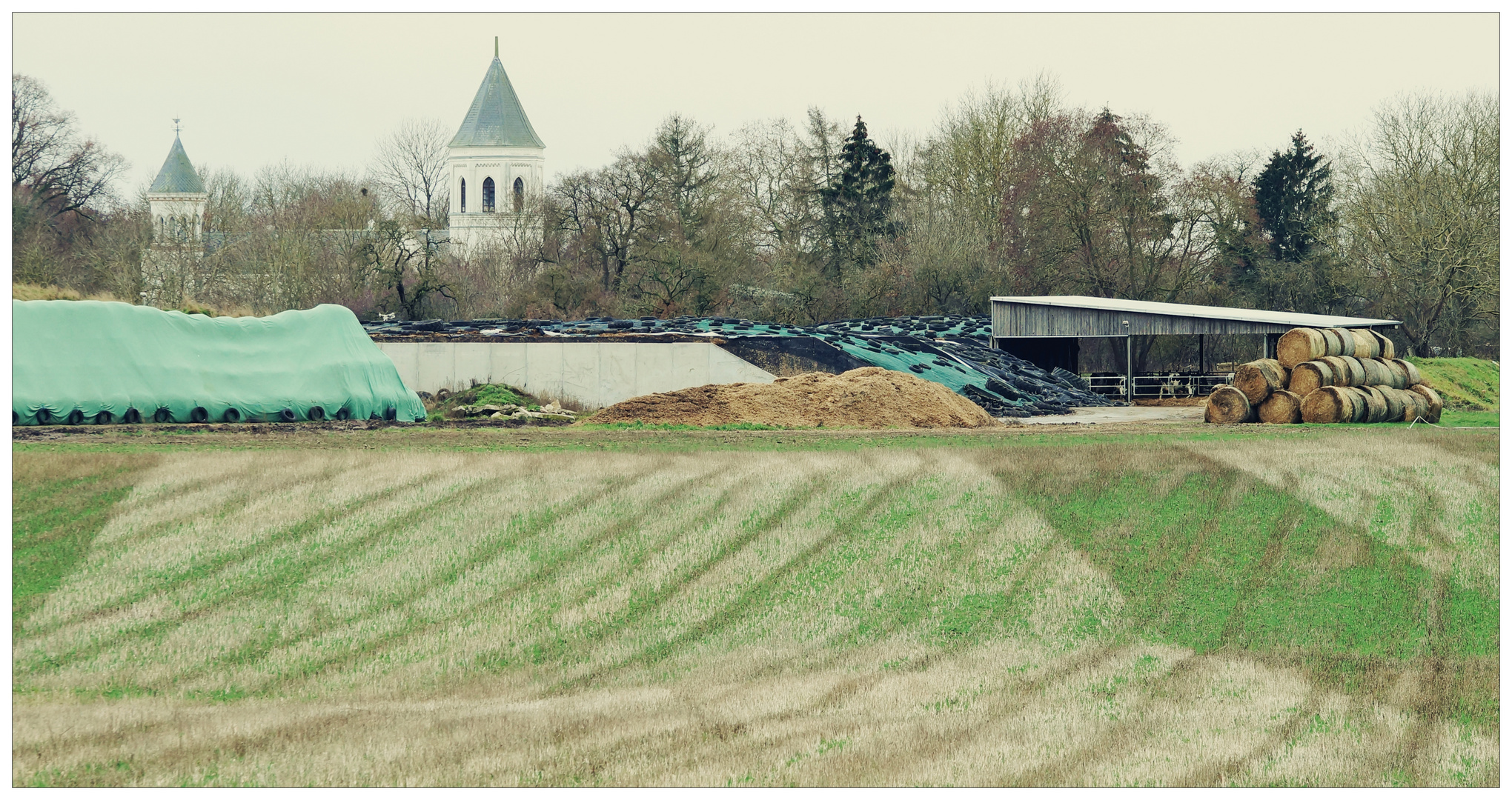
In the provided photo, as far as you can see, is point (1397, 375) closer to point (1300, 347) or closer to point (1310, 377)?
point (1300, 347)

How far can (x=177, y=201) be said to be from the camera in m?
57.5

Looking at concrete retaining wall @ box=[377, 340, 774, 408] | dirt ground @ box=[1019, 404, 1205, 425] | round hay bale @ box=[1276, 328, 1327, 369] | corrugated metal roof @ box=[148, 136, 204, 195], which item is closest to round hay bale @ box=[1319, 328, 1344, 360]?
round hay bale @ box=[1276, 328, 1327, 369]

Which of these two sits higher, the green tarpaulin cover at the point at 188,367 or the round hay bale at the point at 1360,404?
the green tarpaulin cover at the point at 188,367

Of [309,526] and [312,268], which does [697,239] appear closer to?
[312,268]

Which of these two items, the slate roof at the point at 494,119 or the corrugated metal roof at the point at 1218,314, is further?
the slate roof at the point at 494,119

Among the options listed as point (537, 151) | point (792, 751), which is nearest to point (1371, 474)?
point (792, 751)

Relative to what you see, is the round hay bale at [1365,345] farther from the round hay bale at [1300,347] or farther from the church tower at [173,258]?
the church tower at [173,258]

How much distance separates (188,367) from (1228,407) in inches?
794

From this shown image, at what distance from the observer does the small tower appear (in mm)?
49125

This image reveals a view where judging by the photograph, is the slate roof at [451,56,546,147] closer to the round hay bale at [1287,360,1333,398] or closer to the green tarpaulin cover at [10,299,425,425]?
the green tarpaulin cover at [10,299,425,425]

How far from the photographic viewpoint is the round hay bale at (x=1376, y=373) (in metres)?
28.5

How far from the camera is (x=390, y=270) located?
49250mm

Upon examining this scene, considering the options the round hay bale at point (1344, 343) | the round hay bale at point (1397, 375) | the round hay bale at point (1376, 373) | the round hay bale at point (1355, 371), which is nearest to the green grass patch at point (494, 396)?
the round hay bale at point (1355, 371)

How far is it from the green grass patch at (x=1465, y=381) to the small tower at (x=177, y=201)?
40.8 m
